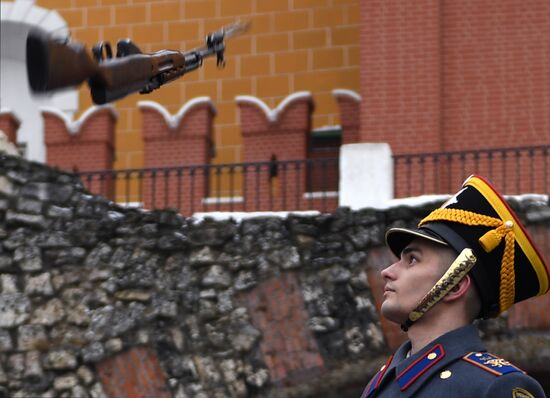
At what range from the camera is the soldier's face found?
4441mm

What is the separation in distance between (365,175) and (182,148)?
2215 millimetres

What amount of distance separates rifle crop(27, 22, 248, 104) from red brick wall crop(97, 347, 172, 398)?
658 cm

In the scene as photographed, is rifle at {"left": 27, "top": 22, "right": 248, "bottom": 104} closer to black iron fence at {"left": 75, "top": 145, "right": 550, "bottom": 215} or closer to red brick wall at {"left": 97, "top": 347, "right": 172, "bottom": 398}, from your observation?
red brick wall at {"left": 97, "top": 347, "right": 172, "bottom": 398}

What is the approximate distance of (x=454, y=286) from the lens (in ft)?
14.5

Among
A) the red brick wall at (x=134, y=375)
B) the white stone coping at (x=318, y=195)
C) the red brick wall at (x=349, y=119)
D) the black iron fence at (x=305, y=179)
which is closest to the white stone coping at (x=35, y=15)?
the black iron fence at (x=305, y=179)

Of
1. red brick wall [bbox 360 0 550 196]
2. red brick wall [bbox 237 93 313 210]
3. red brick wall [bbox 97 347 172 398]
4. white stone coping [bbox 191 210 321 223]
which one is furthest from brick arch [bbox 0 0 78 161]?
red brick wall [bbox 97 347 172 398]

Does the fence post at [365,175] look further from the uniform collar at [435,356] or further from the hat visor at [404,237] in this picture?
the uniform collar at [435,356]

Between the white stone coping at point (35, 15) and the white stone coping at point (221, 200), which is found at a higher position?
the white stone coping at point (35, 15)

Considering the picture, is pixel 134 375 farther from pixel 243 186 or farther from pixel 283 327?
pixel 243 186

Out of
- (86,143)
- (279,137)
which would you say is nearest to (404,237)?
(279,137)

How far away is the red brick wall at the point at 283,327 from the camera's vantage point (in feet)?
36.0

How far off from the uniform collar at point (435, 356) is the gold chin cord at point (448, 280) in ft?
0.39

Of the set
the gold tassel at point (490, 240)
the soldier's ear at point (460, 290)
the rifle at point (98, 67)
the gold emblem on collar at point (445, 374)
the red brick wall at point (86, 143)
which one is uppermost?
the rifle at point (98, 67)

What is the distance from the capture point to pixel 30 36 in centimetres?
376
